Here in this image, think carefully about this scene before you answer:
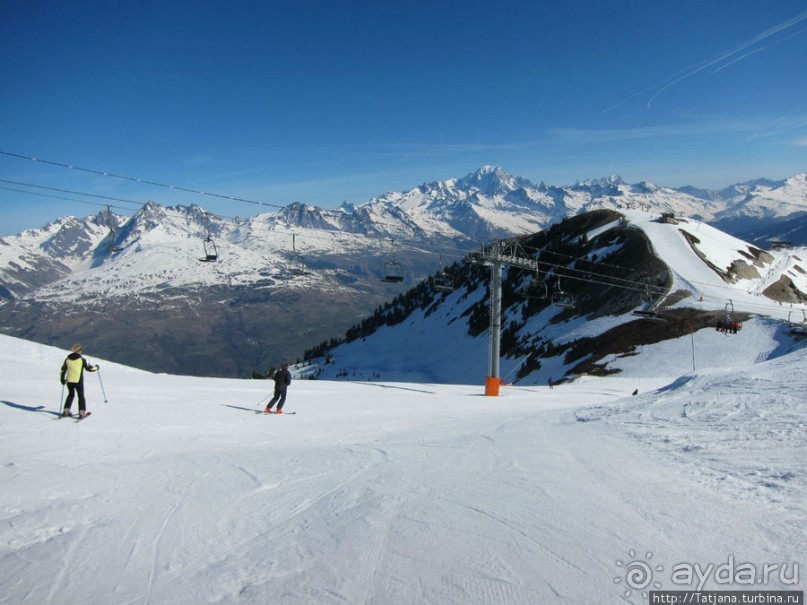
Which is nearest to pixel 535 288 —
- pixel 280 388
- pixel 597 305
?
pixel 597 305

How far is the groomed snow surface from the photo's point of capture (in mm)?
6219

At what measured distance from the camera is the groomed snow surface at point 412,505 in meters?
6.22

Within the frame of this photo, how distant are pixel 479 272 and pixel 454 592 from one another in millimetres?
124114

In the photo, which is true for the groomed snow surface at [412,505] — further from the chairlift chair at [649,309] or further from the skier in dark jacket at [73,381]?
the chairlift chair at [649,309]

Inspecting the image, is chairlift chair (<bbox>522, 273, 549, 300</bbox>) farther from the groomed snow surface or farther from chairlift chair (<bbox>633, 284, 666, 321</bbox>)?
the groomed snow surface

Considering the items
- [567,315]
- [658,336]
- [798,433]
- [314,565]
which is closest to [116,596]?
[314,565]

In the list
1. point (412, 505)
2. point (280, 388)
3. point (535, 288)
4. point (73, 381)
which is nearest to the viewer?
point (412, 505)

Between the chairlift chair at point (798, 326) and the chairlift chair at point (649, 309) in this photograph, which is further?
the chairlift chair at point (649, 309)

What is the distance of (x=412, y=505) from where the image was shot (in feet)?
27.8

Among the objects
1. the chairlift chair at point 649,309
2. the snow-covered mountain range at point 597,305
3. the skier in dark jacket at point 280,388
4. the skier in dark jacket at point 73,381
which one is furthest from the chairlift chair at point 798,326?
the skier in dark jacket at point 73,381

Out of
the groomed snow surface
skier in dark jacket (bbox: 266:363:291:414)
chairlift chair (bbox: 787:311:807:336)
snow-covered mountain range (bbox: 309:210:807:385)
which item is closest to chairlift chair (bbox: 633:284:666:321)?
snow-covered mountain range (bbox: 309:210:807:385)

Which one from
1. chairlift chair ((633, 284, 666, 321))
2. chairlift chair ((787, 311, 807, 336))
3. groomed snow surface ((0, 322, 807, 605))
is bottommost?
groomed snow surface ((0, 322, 807, 605))

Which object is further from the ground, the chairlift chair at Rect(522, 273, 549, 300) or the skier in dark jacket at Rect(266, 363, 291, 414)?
the chairlift chair at Rect(522, 273, 549, 300)

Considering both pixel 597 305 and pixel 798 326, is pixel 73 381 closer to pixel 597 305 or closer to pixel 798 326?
pixel 798 326
